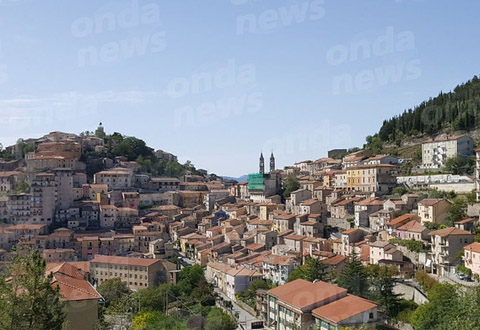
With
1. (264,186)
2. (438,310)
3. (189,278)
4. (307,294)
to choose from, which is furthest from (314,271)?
A: (264,186)

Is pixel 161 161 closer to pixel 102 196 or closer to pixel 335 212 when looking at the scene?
pixel 102 196

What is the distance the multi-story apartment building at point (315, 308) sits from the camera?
634 inches

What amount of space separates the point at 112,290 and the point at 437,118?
2797 centimetres

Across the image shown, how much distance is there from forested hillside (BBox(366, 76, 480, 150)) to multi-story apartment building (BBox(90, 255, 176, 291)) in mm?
21473

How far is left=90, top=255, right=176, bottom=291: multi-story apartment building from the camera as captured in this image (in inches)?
1109

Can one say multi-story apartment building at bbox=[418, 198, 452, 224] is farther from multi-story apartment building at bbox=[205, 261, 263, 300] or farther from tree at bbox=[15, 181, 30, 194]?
tree at bbox=[15, 181, 30, 194]

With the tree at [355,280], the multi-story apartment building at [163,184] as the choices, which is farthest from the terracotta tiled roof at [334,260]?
the multi-story apartment building at [163,184]

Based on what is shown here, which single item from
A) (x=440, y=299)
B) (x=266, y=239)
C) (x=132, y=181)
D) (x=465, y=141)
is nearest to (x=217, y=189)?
(x=132, y=181)

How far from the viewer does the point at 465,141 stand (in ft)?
106

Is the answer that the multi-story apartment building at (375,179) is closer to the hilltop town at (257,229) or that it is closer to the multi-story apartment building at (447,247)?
the hilltop town at (257,229)

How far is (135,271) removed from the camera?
28.4m

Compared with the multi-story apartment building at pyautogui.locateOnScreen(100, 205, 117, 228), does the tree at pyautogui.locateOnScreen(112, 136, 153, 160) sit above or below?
above

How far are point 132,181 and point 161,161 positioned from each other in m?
8.98

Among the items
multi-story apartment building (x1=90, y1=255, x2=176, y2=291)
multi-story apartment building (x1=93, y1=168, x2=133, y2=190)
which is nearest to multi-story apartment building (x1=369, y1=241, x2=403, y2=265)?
multi-story apartment building (x1=90, y1=255, x2=176, y2=291)
